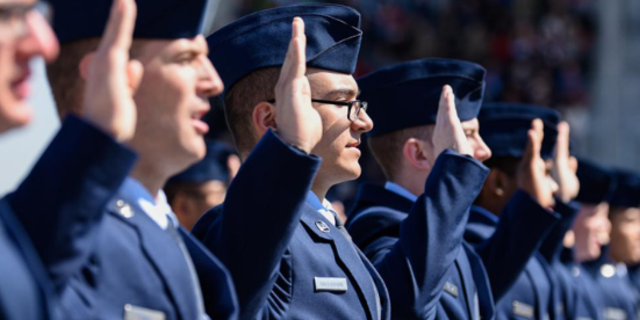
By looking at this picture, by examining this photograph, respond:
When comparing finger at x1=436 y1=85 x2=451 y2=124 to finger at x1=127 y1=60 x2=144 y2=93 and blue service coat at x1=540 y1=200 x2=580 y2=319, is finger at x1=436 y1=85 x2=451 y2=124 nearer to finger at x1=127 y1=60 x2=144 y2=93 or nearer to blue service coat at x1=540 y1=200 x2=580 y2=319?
blue service coat at x1=540 y1=200 x2=580 y2=319

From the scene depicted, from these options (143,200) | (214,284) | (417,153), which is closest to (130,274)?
(143,200)

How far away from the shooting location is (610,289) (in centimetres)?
805

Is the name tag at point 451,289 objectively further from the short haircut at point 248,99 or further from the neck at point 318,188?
the short haircut at point 248,99

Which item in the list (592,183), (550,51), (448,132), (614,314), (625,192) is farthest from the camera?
(550,51)

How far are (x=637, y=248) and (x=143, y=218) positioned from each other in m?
6.62

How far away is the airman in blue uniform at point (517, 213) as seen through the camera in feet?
17.2

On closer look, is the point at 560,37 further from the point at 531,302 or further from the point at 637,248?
the point at 531,302

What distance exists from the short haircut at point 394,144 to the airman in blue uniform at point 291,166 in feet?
2.93

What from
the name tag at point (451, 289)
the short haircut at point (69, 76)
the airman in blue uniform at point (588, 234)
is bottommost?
the airman in blue uniform at point (588, 234)

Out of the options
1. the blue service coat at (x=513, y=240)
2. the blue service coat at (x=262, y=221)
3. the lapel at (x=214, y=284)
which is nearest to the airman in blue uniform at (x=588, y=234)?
the blue service coat at (x=513, y=240)

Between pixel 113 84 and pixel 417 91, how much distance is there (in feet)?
8.84

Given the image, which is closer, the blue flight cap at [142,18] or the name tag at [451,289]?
the blue flight cap at [142,18]

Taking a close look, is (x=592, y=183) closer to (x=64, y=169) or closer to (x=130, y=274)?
(x=130, y=274)

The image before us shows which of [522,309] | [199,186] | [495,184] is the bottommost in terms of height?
[522,309]
